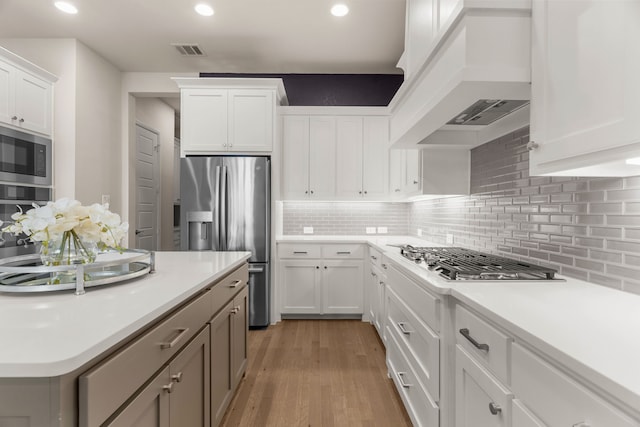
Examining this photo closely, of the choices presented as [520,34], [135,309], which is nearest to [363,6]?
[520,34]

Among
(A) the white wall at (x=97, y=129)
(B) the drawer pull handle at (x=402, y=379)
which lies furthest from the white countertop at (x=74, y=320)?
(A) the white wall at (x=97, y=129)

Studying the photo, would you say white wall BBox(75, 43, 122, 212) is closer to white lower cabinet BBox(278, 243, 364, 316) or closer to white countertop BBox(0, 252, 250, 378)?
white lower cabinet BBox(278, 243, 364, 316)

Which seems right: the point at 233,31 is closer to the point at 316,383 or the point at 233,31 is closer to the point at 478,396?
the point at 316,383

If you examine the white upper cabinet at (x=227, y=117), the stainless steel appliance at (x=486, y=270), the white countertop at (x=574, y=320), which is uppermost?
the white upper cabinet at (x=227, y=117)

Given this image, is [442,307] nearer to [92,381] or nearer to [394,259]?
[394,259]

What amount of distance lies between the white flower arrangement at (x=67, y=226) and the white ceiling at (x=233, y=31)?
7.80 ft

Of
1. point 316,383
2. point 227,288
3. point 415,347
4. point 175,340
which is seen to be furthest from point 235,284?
point 415,347

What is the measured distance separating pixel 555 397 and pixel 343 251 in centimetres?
290

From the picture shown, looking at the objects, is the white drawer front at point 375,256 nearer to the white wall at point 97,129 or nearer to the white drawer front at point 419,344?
the white drawer front at point 419,344

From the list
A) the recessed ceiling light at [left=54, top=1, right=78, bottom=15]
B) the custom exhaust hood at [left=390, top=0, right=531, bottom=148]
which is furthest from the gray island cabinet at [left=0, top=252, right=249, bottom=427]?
the recessed ceiling light at [left=54, top=1, right=78, bottom=15]

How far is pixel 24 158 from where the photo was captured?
3037mm

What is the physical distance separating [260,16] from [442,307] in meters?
2.92

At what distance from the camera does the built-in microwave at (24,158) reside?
2.81 metres

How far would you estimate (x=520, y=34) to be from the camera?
129 centimetres
